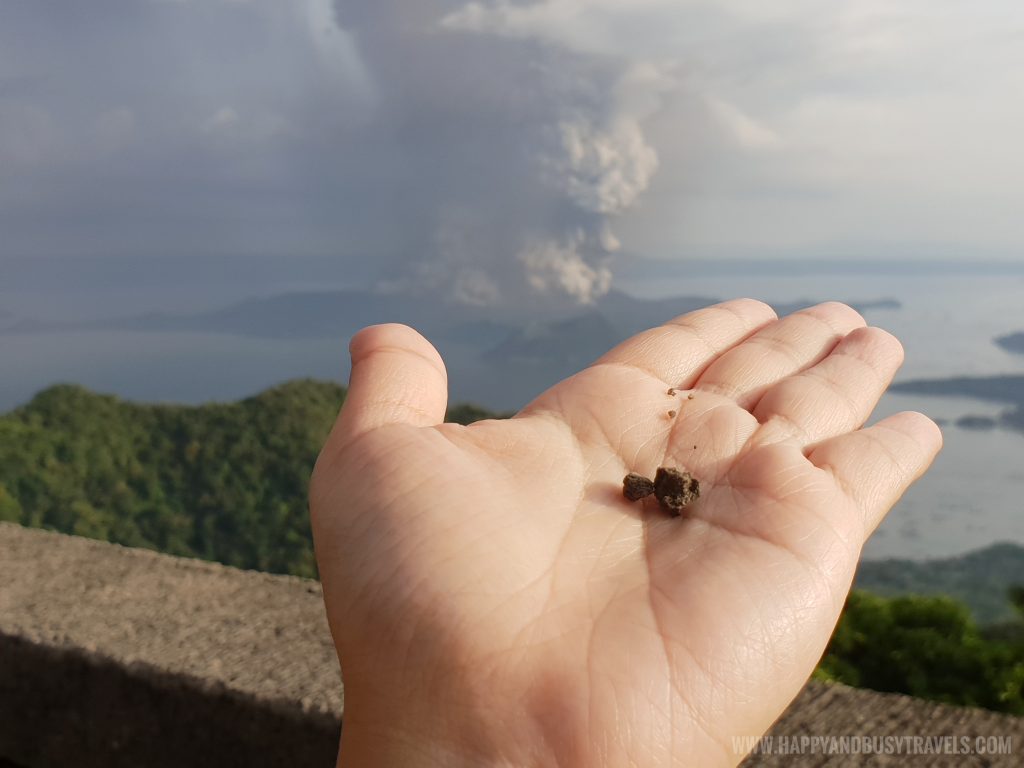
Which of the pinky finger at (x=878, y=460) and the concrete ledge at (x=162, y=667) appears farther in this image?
the concrete ledge at (x=162, y=667)

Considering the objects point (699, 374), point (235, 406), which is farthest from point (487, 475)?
point (235, 406)

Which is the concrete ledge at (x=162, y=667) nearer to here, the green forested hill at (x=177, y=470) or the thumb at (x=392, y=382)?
the thumb at (x=392, y=382)

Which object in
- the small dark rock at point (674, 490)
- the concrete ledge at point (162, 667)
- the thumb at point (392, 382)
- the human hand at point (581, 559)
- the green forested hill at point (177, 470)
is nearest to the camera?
the human hand at point (581, 559)

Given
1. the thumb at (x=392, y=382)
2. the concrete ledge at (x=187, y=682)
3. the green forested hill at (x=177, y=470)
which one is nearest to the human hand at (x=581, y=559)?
the thumb at (x=392, y=382)

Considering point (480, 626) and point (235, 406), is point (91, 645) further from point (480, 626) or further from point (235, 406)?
point (235, 406)

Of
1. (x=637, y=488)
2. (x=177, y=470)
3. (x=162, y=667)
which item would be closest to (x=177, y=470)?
(x=177, y=470)

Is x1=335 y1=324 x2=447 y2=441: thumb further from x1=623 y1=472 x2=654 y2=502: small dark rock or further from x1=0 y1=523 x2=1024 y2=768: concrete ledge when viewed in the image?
x1=0 y1=523 x2=1024 y2=768: concrete ledge
